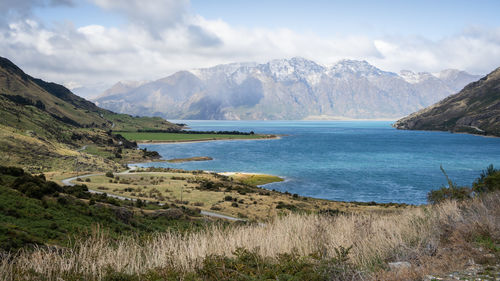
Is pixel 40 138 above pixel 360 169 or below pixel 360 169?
above

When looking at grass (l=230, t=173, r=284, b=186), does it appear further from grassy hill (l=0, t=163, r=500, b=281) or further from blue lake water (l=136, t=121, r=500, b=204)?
grassy hill (l=0, t=163, r=500, b=281)

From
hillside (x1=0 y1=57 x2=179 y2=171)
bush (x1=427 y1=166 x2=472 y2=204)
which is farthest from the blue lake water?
bush (x1=427 y1=166 x2=472 y2=204)

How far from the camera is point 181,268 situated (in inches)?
314

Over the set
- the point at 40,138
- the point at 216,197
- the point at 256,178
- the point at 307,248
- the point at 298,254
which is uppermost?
the point at 298,254

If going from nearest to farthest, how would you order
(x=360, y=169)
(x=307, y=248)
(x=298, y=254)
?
(x=298, y=254)
(x=307, y=248)
(x=360, y=169)

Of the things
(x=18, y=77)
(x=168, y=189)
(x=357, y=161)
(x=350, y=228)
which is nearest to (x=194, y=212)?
(x=168, y=189)

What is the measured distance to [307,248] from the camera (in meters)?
9.45

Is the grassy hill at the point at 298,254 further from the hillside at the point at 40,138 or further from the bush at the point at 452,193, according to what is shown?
the hillside at the point at 40,138

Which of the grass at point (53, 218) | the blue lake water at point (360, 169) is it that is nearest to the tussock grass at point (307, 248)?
the grass at point (53, 218)

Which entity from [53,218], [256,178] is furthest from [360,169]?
[53,218]

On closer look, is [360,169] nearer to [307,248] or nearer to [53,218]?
[53,218]

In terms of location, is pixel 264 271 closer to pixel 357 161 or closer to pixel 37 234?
pixel 37 234

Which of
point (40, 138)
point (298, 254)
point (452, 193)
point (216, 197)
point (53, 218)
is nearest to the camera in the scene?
point (298, 254)

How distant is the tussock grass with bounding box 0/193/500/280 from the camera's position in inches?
305
